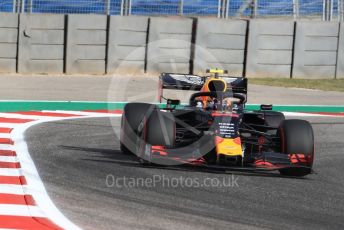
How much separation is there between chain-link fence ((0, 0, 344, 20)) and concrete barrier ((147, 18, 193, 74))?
35.3 inches

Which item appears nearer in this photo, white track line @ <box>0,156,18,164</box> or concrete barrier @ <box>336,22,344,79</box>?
white track line @ <box>0,156,18,164</box>

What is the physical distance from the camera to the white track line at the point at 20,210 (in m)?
6.52

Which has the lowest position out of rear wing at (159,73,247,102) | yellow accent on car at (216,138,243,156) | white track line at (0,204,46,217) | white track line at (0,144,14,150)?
white track line at (0,144,14,150)

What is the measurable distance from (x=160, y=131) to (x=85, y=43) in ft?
32.7

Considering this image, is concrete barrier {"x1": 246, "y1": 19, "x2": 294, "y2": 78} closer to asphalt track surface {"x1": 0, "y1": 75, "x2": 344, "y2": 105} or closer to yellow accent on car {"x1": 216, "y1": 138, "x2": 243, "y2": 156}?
asphalt track surface {"x1": 0, "y1": 75, "x2": 344, "y2": 105}

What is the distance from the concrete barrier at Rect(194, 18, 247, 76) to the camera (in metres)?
19.7

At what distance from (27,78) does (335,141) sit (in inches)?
Answer: 324

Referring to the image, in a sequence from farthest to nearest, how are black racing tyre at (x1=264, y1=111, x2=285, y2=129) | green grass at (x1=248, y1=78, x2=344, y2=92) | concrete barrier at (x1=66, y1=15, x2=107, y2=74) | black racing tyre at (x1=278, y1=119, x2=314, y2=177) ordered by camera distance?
green grass at (x1=248, y1=78, x2=344, y2=92)
concrete barrier at (x1=66, y1=15, x2=107, y2=74)
black racing tyre at (x1=264, y1=111, x2=285, y2=129)
black racing tyre at (x1=278, y1=119, x2=314, y2=177)

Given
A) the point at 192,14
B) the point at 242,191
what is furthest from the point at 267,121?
the point at 192,14

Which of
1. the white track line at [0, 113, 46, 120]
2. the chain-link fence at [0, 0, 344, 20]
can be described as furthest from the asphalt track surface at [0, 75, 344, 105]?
the white track line at [0, 113, 46, 120]

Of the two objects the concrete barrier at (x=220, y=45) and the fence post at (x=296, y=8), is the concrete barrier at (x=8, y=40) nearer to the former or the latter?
the concrete barrier at (x=220, y=45)

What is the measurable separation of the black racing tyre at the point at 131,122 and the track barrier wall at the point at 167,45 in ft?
28.4

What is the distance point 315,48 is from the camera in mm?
20672

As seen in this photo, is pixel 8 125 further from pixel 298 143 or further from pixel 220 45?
pixel 220 45
